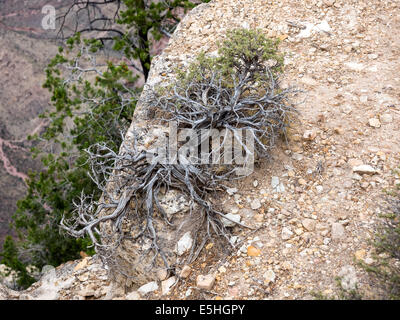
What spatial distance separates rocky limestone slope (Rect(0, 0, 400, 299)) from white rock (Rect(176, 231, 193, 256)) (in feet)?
0.45

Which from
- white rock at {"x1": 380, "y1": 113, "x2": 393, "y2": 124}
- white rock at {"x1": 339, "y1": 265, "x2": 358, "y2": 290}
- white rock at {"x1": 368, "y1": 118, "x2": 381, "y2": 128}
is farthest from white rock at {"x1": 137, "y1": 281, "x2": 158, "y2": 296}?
white rock at {"x1": 380, "y1": 113, "x2": 393, "y2": 124}

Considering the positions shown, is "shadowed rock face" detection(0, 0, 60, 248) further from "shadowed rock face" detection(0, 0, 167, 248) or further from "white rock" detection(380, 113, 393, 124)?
"white rock" detection(380, 113, 393, 124)

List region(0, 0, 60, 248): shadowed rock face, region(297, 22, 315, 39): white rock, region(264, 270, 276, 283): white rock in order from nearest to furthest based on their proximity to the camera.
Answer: region(264, 270, 276, 283): white rock
region(297, 22, 315, 39): white rock
region(0, 0, 60, 248): shadowed rock face

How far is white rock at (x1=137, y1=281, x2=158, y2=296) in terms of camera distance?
3.17m

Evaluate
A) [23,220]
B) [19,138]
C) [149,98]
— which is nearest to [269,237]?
[149,98]

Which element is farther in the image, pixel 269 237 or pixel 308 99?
pixel 308 99

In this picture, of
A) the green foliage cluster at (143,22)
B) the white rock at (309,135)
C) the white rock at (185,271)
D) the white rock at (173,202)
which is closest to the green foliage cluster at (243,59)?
the white rock at (309,135)

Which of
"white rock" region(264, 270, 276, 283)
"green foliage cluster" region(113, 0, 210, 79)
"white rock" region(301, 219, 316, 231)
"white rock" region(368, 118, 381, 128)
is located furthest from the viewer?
"green foliage cluster" region(113, 0, 210, 79)

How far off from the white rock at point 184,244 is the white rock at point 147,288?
301 millimetres

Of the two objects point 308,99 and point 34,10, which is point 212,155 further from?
point 34,10

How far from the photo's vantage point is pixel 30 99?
11211 millimetres

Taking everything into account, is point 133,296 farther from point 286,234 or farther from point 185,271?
point 286,234

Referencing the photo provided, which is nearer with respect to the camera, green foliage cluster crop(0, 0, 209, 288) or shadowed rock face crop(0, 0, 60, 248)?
green foliage cluster crop(0, 0, 209, 288)
